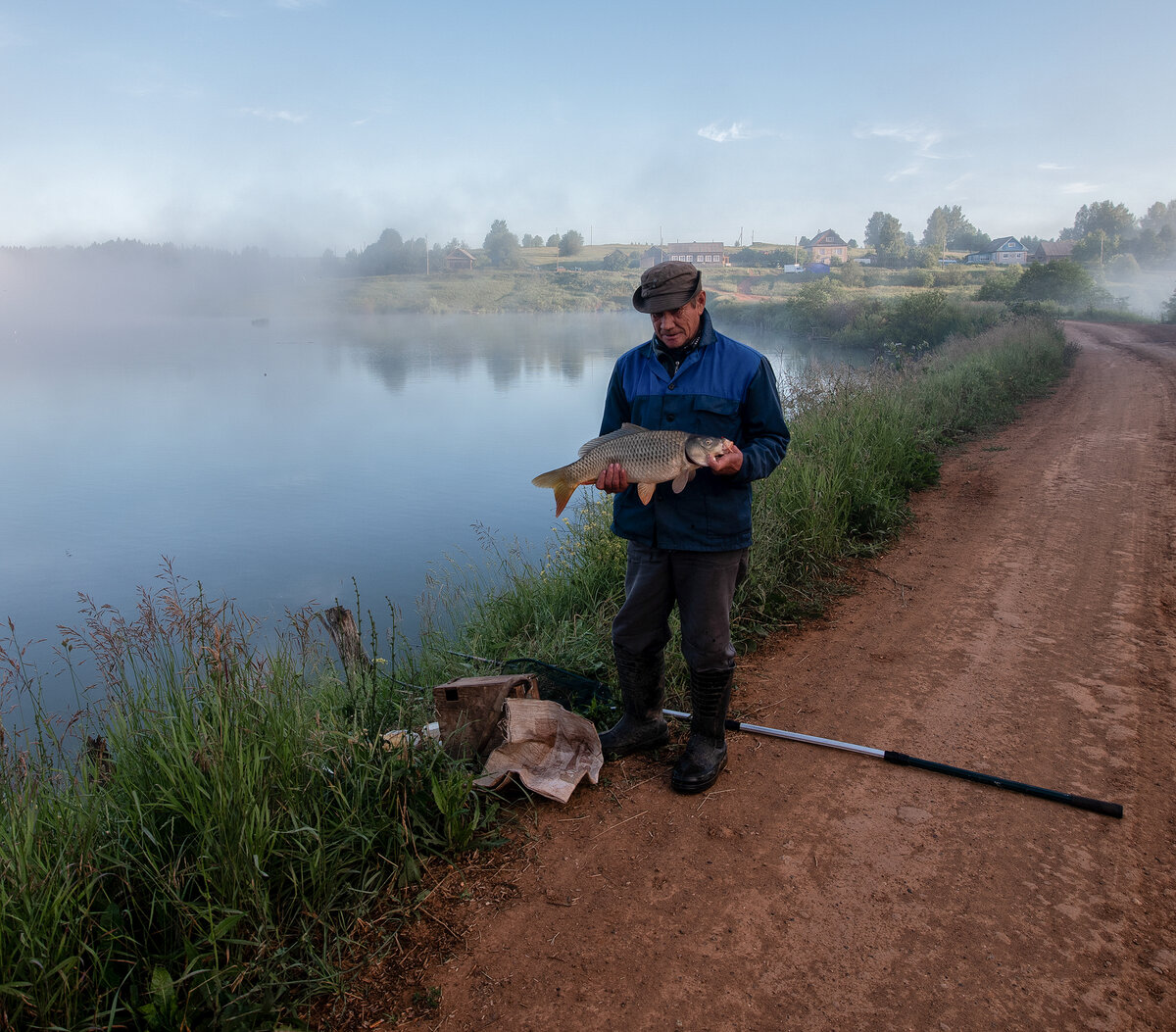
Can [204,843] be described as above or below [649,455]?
below

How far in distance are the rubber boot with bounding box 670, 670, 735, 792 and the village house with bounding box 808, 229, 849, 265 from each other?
406 ft

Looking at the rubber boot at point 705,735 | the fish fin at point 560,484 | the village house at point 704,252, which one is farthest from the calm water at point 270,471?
the village house at point 704,252

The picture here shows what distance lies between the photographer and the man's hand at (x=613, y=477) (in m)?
3.38

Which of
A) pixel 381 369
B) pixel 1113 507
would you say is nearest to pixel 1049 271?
pixel 381 369

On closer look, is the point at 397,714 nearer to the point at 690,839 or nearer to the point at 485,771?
the point at 485,771

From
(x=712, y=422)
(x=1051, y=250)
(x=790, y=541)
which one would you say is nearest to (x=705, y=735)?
(x=712, y=422)

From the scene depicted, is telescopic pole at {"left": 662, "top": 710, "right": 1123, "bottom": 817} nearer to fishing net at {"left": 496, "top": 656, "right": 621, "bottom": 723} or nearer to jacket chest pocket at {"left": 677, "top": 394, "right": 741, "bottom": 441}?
fishing net at {"left": 496, "top": 656, "right": 621, "bottom": 723}

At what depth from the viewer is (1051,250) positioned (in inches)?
4104

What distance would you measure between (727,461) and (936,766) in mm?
1963

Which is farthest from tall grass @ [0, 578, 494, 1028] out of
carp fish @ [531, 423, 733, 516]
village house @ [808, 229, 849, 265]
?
village house @ [808, 229, 849, 265]

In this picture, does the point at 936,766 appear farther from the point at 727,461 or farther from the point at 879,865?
the point at 727,461

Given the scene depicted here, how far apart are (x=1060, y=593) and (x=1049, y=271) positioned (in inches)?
2106

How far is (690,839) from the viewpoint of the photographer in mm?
3391

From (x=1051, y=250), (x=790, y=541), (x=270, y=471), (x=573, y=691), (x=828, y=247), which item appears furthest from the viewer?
(x=828, y=247)
